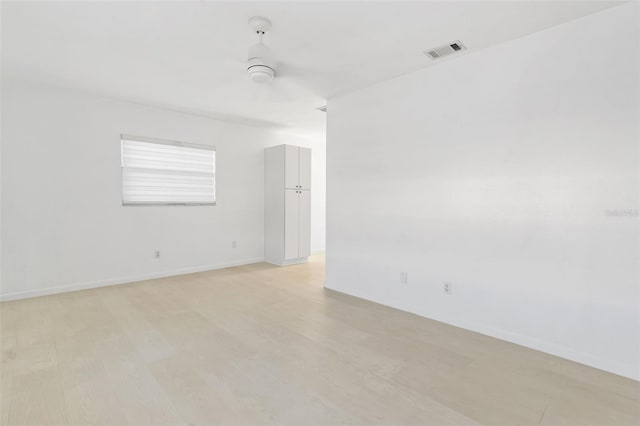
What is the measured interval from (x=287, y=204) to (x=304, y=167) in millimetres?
851

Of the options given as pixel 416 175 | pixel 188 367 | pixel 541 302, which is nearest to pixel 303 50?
pixel 416 175

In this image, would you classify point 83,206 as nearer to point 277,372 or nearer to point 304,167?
point 304,167

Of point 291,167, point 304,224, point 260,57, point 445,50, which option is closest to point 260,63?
point 260,57

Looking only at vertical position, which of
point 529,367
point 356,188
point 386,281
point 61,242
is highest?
point 356,188

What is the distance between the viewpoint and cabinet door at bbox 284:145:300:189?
5531mm

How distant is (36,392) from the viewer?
1.86 m

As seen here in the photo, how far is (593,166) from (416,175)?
1.41 metres

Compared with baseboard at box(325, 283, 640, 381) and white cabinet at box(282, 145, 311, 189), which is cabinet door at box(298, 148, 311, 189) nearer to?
white cabinet at box(282, 145, 311, 189)

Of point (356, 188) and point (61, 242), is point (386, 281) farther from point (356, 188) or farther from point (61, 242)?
point (61, 242)

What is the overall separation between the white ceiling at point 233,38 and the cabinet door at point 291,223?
7.38 feet

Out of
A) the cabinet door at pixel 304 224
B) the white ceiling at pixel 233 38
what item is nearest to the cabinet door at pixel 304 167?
the cabinet door at pixel 304 224

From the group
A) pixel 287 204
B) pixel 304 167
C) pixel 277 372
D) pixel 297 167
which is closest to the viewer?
pixel 277 372

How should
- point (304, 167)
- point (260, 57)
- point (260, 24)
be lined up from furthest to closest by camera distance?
point (304, 167), point (260, 57), point (260, 24)

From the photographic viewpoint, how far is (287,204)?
5.57 meters
